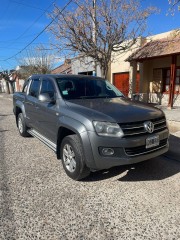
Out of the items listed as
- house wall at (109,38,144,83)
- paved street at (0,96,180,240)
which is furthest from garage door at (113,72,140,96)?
paved street at (0,96,180,240)

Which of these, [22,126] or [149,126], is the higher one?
[149,126]

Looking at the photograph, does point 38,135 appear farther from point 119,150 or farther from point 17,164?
point 119,150

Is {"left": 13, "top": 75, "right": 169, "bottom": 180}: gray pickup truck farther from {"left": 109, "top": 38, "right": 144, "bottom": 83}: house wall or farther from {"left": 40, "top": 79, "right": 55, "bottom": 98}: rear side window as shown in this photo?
{"left": 109, "top": 38, "right": 144, "bottom": 83}: house wall

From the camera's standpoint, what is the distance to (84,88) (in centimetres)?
475

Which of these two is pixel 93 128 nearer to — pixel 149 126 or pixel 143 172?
pixel 149 126

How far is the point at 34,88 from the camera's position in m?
5.70

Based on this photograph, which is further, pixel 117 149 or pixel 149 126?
pixel 149 126

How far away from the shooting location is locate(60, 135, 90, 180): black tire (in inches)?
140

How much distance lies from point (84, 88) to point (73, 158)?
165 centimetres

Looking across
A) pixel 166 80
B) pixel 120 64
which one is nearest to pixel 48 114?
pixel 166 80

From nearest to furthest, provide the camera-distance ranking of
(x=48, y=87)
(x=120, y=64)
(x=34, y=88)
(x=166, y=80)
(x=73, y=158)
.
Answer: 1. (x=73, y=158)
2. (x=48, y=87)
3. (x=34, y=88)
4. (x=166, y=80)
5. (x=120, y=64)

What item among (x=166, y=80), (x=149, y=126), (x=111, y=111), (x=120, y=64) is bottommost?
(x=149, y=126)

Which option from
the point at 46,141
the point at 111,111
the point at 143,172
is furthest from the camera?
the point at 46,141

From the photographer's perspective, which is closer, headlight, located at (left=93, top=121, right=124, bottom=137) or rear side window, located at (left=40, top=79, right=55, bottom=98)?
headlight, located at (left=93, top=121, right=124, bottom=137)
